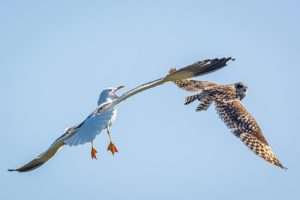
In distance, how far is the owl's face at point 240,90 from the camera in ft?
74.0

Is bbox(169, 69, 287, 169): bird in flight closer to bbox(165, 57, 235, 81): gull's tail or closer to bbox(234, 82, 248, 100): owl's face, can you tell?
bbox(234, 82, 248, 100): owl's face

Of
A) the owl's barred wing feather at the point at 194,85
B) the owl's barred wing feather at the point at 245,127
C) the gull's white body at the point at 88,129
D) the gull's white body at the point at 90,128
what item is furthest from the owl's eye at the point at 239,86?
the gull's white body at the point at 90,128

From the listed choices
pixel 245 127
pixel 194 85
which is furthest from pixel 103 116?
pixel 194 85

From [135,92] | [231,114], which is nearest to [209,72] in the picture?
[135,92]

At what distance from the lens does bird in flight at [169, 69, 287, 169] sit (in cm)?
1928

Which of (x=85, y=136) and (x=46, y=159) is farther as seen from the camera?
(x=46, y=159)

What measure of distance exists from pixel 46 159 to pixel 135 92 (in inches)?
99.0

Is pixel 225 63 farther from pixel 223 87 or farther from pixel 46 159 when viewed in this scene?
pixel 223 87

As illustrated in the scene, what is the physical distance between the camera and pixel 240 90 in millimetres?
22766

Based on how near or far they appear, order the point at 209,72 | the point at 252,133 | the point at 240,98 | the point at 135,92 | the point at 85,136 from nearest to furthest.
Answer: the point at 85,136 < the point at 135,92 < the point at 209,72 < the point at 252,133 < the point at 240,98

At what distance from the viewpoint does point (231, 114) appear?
21.0 m

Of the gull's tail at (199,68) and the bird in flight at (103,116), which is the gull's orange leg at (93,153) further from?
the gull's tail at (199,68)

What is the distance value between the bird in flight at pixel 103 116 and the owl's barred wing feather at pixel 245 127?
3069 millimetres

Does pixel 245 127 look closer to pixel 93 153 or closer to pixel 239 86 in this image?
pixel 239 86
